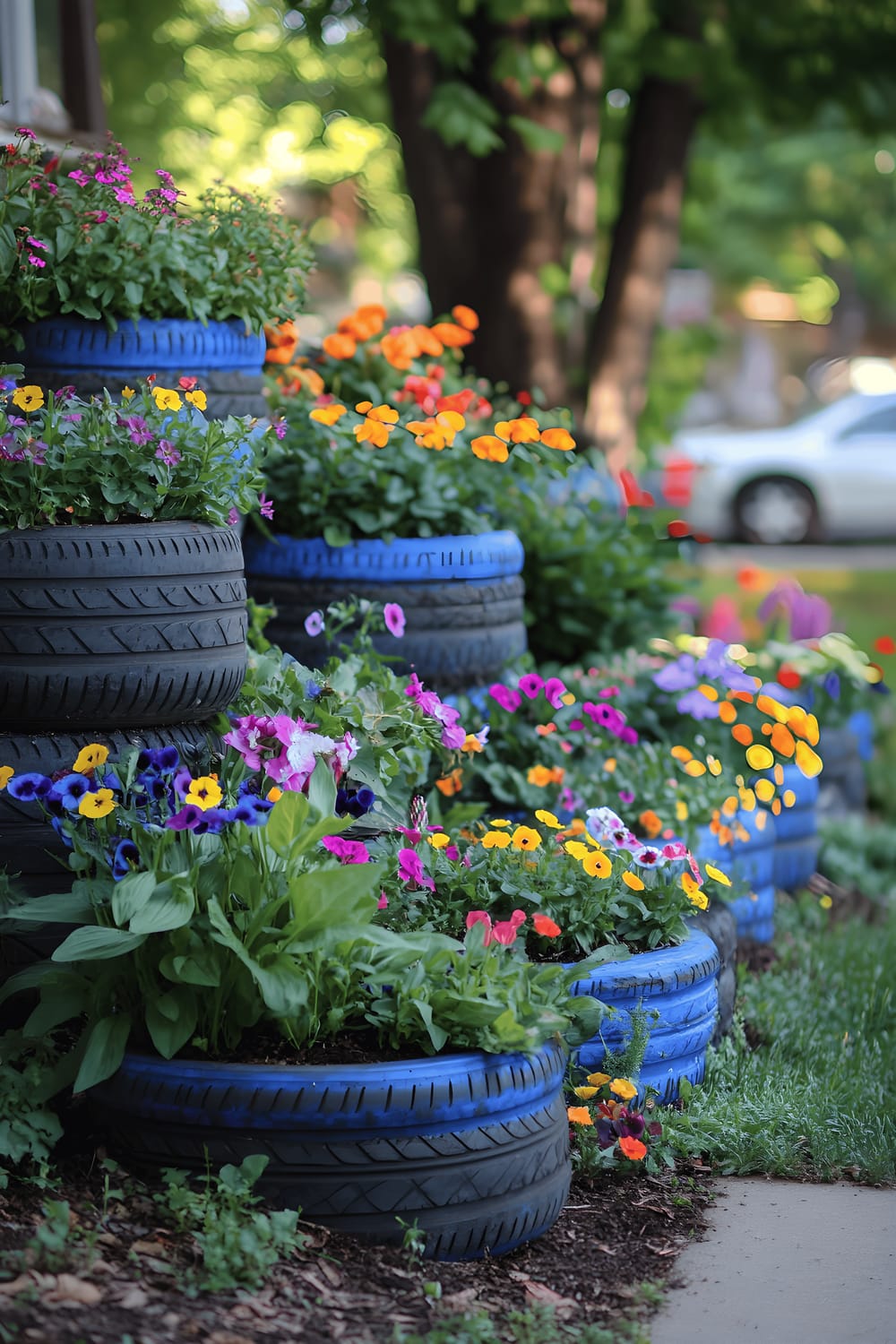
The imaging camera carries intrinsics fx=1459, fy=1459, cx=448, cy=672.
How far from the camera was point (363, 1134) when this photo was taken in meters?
2.60

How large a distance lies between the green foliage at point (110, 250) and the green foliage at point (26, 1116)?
1837 millimetres

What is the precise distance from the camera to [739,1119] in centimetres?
333

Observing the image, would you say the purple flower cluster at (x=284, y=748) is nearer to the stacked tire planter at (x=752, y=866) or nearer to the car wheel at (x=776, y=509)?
the stacked tire planter at (x=752, y=866)

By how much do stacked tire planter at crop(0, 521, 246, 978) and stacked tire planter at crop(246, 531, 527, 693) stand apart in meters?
1.09

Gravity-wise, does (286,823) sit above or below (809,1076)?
above

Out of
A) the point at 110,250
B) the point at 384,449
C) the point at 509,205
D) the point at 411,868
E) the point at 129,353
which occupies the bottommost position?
the point at 411,868

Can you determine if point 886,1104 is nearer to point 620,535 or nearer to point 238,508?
point 238,508

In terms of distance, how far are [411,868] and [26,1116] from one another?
0.91m

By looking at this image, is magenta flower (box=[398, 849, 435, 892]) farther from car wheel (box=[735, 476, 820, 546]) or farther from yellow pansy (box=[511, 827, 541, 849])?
car wheel (box=[735, 476, 820, 546])

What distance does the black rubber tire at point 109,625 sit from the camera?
304cm

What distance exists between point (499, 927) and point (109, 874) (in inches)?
30.6

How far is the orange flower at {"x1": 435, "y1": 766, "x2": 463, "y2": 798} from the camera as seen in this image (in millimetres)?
4008

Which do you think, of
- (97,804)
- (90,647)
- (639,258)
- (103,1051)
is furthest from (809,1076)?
(639,258)

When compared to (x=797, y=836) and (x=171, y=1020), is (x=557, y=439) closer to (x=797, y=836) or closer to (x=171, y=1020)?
(x=797, y=836)
